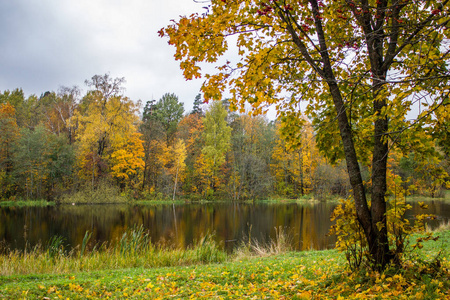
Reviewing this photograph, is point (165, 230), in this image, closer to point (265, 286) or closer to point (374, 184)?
point (265, 286)

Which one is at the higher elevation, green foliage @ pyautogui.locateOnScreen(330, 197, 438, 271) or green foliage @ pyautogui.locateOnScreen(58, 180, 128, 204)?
green foliage @ pyautogui.locateOnScreen(330, 197, 438, 271)

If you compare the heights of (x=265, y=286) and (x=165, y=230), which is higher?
(x=265, y=286)

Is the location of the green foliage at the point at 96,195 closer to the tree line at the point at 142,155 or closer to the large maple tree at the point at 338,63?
the tree line at the point at 142,155

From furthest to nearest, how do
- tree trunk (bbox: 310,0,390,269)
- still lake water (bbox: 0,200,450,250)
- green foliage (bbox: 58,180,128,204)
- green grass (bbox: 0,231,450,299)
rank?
1. green foliage (bbox: 58,180,128,204)
2. still lake water (bbox: 0,200,450,250)
3. tree trunk (bbox: 310,0,390,269)
4. green grass (bbox: 0,231,450,299)

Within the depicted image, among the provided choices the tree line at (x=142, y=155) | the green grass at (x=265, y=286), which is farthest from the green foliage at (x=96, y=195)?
the green grass at (x=265, y=286)

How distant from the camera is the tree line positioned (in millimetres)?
29031

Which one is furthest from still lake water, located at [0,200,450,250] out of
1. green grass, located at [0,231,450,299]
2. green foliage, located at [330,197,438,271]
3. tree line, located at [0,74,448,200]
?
tree line, located at [0,74,448,200]

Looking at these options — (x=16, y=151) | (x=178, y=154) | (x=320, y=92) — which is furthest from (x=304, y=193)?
(x=320, y=92)

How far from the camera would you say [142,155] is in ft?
104

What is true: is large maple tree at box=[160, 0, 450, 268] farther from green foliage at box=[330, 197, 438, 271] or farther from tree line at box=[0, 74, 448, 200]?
tree line at box=[0, 74, 448, 200]

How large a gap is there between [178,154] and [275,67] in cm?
3085

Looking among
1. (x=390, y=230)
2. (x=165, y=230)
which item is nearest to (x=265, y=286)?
(x=390, y=230)

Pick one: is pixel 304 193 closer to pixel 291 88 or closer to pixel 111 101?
pixel 111 101

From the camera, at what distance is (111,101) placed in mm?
30766
